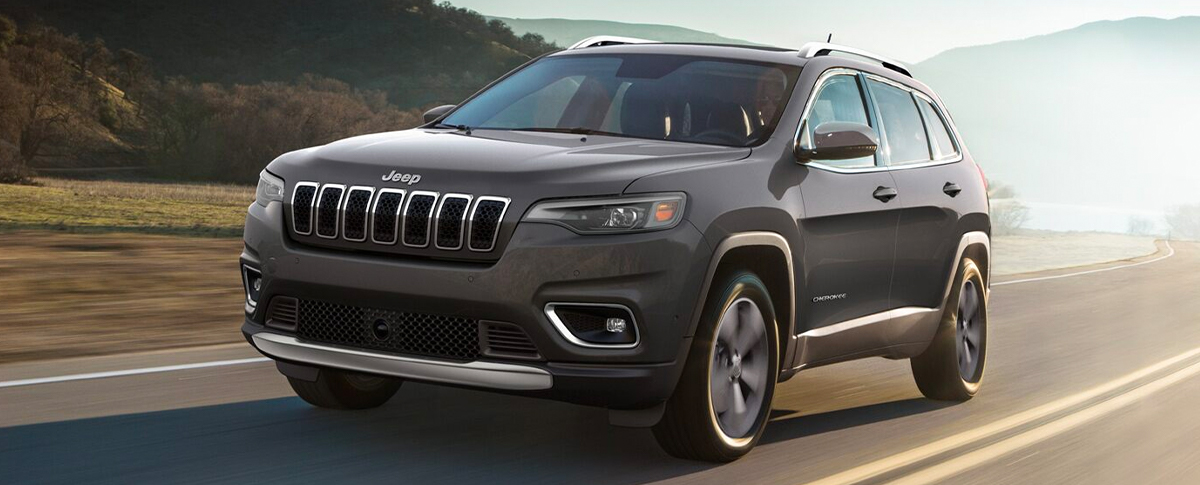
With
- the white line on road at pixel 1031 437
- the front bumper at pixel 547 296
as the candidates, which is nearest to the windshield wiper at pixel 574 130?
the front bumper at pixel 547 296

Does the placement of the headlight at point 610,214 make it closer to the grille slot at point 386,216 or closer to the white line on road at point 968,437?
the grille slot at point 386,216

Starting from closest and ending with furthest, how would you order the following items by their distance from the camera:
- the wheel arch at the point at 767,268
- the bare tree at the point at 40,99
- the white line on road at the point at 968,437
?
the wheel arch at the point at 767,268 < the white line on road at the point at 968,437 < the bare tree at the point at 40,99

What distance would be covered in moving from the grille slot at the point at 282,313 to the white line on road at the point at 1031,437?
2.41 meters

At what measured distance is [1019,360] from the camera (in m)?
10.4

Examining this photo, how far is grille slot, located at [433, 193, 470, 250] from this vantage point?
5.18 metres

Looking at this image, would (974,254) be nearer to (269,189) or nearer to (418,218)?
(418,218)

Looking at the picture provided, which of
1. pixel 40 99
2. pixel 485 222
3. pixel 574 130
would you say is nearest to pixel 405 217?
pixel 485 222

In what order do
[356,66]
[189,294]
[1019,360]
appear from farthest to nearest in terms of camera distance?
[356,66] → [189,294] → [1019,360]

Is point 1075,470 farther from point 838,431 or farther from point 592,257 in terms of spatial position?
point 592,257

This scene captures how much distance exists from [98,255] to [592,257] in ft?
34.6

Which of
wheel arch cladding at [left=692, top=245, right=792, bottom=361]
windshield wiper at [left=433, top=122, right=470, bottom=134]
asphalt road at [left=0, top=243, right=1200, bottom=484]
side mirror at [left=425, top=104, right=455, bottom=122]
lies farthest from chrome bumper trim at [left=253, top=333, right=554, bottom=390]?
side mirror at [left=425, top=104, right=455, bottom=122]

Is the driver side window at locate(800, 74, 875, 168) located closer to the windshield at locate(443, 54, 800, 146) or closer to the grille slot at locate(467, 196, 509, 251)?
the windshield at locate(443, 54, 800, 146)

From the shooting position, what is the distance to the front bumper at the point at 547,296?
5.11 meters

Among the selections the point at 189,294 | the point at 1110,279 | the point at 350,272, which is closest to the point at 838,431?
the point at 350,272
